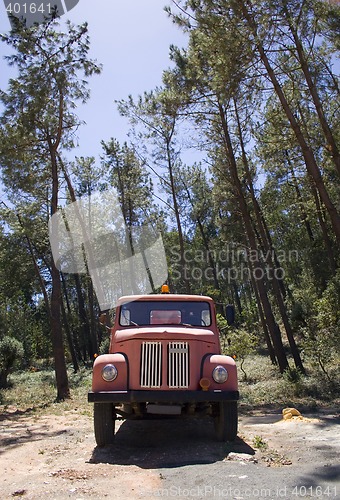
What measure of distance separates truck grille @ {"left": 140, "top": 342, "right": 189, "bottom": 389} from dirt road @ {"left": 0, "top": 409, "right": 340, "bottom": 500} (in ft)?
3.01

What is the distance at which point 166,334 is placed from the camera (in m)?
6.67

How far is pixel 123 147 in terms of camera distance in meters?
28.5

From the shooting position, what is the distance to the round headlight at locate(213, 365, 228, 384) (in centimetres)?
653

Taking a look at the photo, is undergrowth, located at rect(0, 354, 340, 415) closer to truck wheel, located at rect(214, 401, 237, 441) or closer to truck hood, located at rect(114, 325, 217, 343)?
truck wheel, located at rect(214, 401, 237, 441)

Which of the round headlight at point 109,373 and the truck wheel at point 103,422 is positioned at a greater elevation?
the round headlight at point 109,373

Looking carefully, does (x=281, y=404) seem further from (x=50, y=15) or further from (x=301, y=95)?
(x=50, y=15)

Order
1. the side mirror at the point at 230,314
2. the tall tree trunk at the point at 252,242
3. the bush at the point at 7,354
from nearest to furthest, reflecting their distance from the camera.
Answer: the side mirror at the point at 230,314, the tall tree trunk at the point at 252,242, the bush at the point at 7,354

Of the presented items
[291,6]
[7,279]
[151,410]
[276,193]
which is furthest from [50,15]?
[7,279]

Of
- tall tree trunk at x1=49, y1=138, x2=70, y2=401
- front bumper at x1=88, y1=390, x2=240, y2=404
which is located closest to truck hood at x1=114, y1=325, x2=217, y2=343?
front bumper at x1=88, y1=390, x2=240, y2=404

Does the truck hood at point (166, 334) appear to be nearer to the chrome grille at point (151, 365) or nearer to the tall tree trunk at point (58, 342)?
the chrome grille at point (151, 365)

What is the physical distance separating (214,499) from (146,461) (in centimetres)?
187

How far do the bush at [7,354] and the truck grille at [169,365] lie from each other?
17209mm

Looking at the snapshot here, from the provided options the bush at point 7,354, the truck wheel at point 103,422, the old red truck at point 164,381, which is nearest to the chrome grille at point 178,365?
the old red truck at point 164,381

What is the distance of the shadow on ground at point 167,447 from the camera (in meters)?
5.88
